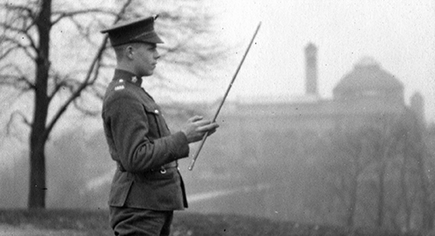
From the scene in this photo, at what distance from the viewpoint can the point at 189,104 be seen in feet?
48.2

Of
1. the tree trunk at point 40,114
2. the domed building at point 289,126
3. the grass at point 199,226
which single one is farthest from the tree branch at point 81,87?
the domed building at point 289,126

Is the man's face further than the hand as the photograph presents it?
Yes

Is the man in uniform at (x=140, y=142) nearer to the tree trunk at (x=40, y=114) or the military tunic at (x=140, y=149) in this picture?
the military tunic at (x=140, y=149)

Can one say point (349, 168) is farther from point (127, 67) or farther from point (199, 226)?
point (127, 67)

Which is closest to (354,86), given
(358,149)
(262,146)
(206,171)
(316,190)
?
(262,146)

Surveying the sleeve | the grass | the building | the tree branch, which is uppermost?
the sleeve

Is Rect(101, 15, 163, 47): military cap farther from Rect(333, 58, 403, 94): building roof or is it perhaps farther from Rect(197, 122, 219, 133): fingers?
Rect(333, 58, 403, 94): building roof

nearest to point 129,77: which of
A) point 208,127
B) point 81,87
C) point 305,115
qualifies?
point 208,127

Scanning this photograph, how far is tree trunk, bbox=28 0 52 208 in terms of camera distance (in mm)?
13000

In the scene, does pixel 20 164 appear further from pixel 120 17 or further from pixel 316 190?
pixel 120 17

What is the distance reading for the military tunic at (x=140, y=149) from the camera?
110 inches

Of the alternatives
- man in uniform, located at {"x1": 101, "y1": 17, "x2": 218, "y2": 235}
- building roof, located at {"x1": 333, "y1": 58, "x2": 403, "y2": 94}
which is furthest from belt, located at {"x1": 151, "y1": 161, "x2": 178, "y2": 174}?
building roof, located at {"x1": 333, "y1": 58, "x2": 403, "y2": 94}

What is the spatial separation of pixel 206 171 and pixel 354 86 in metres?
14.2

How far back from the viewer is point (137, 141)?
2771mm
